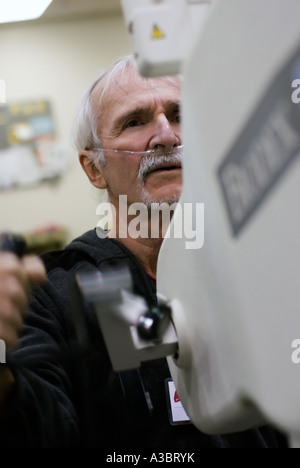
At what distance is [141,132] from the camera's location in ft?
4.84

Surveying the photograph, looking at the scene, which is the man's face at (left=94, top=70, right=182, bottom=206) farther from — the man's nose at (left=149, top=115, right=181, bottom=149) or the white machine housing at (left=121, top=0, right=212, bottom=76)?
the white machine housing at (left=121, top=0, right=212, bottom=76)

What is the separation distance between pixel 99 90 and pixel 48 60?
7.04 feet

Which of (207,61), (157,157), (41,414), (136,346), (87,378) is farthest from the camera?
(157,157)

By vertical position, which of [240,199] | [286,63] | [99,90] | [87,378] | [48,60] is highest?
[48,60]

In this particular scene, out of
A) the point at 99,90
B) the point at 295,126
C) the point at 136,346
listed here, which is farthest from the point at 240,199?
the point at 99,90

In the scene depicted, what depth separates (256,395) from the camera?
0.53 meters

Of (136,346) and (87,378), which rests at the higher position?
(136,346)

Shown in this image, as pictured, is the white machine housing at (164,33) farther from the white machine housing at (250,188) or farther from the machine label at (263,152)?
the machine label at (263,152)

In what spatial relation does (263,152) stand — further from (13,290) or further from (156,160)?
(156,160)

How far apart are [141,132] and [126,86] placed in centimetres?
14

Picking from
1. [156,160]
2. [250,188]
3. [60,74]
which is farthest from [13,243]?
[60,74]

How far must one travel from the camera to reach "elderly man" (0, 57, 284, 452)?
3.10 feet

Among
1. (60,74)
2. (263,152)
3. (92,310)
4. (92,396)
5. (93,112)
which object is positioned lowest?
(92,396)
